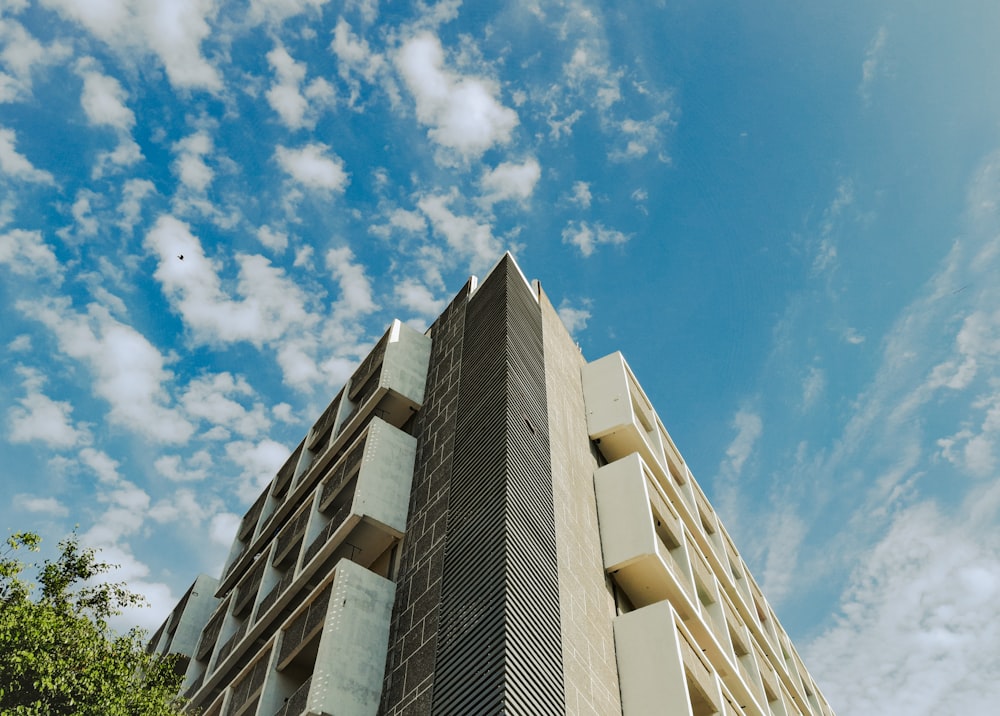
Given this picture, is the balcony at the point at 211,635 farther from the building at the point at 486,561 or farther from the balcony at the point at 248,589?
the balcony at the point at 248,589

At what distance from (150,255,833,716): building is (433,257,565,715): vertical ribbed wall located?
4 cm

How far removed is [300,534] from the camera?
20031 mm

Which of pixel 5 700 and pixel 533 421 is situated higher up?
pixel 533 421

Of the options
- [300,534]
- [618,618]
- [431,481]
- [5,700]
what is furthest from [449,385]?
[5,700]

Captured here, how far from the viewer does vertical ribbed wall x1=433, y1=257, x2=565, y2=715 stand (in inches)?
429

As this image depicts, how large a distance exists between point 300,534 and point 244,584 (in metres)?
3.90

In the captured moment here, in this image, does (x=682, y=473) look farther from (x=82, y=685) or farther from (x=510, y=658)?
(x=82, y=685)

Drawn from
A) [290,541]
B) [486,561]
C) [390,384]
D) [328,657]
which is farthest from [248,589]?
[486,561]

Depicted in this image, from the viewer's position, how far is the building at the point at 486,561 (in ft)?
39.9

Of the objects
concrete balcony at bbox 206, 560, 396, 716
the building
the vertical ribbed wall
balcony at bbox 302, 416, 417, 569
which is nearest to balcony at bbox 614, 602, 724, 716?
the building

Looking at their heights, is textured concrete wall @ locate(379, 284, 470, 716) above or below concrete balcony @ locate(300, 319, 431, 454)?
below

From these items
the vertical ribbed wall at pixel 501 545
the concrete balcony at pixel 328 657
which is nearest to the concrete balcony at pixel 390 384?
the vertical ribbed wall at pixel 501 545

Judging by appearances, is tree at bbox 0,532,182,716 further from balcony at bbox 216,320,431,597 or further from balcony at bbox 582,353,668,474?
balcony at bbox 582,353,668,474

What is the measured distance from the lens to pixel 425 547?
1485 cm
